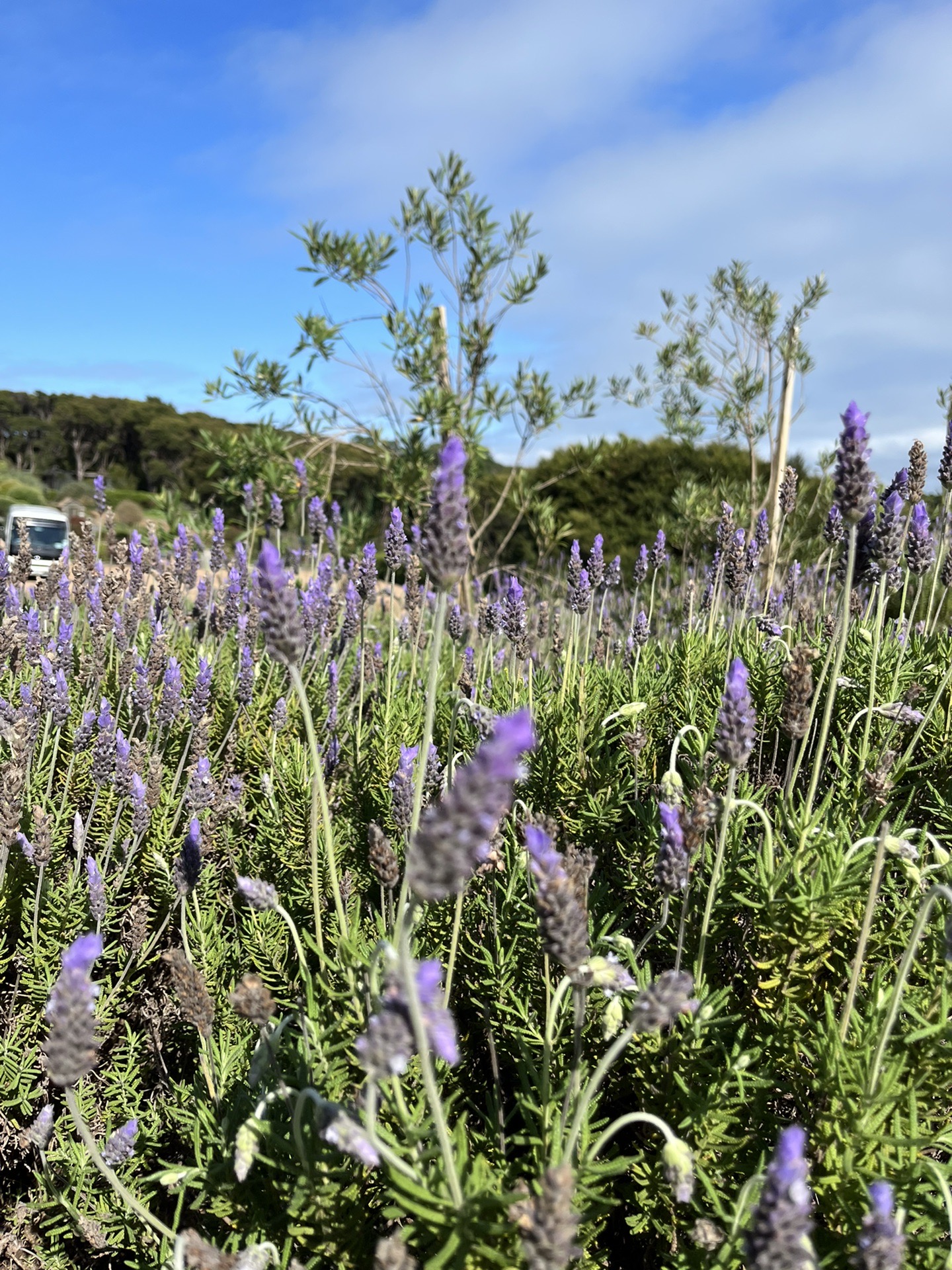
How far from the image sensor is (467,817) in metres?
0.84

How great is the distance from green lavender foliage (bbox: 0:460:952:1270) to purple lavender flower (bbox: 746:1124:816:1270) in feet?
1.10

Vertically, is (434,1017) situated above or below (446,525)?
below

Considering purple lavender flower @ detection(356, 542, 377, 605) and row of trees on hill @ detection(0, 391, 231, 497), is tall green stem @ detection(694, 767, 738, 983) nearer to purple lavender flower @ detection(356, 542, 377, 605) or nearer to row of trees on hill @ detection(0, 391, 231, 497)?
purple lavender flower @ detection(356, 542, 377, 605)

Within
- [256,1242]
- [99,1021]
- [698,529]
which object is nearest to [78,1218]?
[99,1021]

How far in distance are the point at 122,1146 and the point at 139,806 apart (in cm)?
85

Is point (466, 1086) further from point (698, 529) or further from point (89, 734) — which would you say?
point (698, 529)

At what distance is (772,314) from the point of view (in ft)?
23.8

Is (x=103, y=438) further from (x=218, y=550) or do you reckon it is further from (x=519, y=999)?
(x=519, y=999)

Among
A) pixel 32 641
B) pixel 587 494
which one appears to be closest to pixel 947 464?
pixel 32 641

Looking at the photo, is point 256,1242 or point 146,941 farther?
point 146,941

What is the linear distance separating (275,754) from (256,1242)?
1.55 m

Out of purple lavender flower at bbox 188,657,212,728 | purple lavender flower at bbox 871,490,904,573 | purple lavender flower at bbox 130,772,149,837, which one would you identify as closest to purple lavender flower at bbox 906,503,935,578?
purple lavender flower at bbox 871,490,904,573

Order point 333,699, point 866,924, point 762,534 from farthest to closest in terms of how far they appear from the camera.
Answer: point 762,534 < point 333,699 < point 866,924

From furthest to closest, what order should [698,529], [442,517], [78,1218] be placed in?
[698,529], [78,1218], [442,517]
